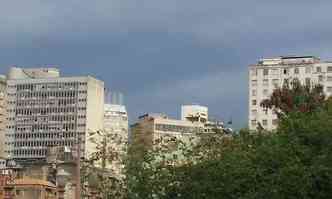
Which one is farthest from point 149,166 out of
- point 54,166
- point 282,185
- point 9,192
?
point 54,166

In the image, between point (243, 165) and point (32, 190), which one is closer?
point (243, 165)

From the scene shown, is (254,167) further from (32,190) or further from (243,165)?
(32,190)

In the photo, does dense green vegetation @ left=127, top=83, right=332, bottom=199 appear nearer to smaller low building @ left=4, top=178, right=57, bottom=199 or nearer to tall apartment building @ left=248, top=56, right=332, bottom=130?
smaller low building @ left=4, top=178, right=57, bottom=199

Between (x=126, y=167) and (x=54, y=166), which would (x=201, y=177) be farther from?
(x=54, y=166)

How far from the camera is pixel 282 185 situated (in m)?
50.7

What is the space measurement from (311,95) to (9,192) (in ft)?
85.5

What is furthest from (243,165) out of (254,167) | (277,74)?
(277,74)

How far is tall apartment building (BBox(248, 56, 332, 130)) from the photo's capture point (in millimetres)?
178500

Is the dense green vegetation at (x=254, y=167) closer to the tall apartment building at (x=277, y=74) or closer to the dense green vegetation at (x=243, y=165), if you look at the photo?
the dense green vegetation at (x=243, y=165)

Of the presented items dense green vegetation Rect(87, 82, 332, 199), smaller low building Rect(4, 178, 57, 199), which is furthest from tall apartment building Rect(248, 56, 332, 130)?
dense green vegetation Rect(87, 82, 332, 199)

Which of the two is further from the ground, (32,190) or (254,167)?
(254,167)

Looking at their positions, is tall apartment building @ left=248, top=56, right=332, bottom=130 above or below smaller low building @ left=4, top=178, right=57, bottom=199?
above

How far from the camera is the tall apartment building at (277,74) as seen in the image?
586 feet

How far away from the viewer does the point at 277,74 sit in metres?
182
